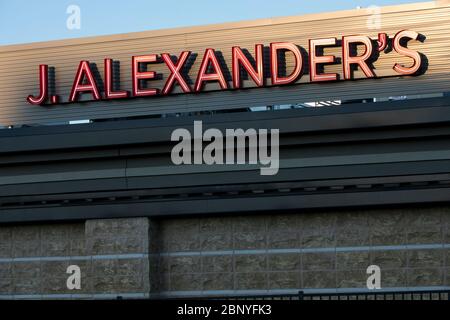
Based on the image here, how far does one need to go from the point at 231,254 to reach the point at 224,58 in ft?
20.3

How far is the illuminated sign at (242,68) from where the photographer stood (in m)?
24.2

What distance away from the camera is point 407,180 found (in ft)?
74.6

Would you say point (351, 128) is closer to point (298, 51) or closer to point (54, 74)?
point (298, 51)

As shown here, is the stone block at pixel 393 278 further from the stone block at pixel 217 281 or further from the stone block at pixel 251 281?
the stone block at pixel 217 281

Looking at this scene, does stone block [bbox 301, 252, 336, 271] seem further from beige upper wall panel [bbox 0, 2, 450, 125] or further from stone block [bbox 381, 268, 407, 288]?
beige upper wall panel [bbox 0, 2, 450, 125]

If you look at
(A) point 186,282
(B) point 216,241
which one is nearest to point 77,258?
(A) point 186,282

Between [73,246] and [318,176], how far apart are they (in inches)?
313

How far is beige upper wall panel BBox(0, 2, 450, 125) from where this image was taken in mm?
23922

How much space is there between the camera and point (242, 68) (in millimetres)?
25375
